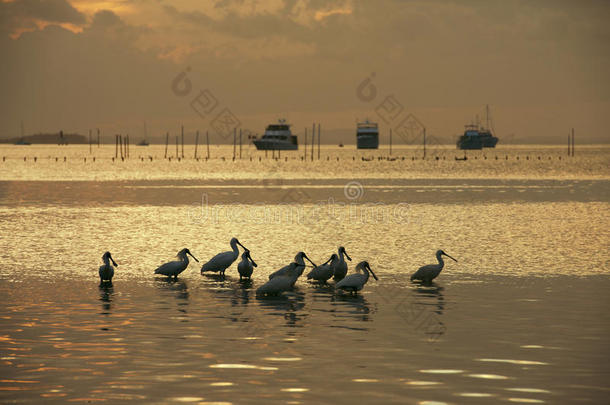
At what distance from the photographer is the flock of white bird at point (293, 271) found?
2423cm

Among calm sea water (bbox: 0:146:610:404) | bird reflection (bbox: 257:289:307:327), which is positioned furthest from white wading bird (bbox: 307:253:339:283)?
bird reflection (bbox: 257:289:307:327)

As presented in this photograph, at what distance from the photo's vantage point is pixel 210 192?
87.8m

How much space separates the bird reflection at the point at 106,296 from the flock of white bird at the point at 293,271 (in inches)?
10.8

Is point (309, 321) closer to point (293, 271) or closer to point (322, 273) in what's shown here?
point (293, 271)

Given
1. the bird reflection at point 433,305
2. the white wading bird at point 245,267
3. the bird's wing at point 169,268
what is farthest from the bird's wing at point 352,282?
the bird's wing at point 169,268

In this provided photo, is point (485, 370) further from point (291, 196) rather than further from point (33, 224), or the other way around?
point (291, 196)

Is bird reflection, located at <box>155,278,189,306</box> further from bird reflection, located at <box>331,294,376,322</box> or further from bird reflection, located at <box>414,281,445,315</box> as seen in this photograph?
bird reflection, located at <box>414,281,445,315</box>

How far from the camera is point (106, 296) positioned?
2433 centimetres

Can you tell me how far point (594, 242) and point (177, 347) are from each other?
90.4 ft

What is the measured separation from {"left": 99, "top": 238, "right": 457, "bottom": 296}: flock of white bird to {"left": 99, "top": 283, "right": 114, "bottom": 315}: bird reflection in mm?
273

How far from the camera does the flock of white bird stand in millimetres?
24234

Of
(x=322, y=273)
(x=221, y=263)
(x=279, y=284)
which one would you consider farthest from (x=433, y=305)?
(x=221, y=263)

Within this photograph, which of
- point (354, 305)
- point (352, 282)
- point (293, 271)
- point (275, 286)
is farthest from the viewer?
point (293, 271)

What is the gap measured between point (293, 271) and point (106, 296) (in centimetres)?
523
